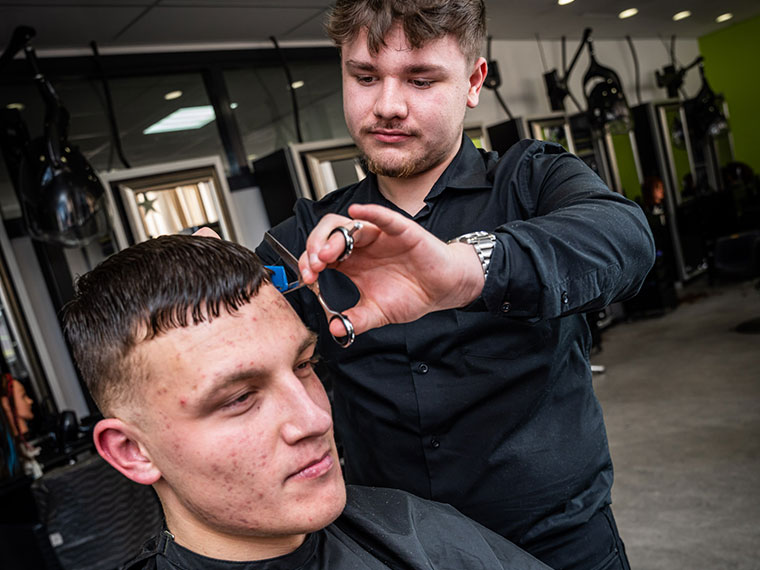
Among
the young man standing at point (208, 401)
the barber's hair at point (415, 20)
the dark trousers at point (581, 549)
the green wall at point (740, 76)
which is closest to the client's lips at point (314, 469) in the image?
the young man standing at point (208, 401)

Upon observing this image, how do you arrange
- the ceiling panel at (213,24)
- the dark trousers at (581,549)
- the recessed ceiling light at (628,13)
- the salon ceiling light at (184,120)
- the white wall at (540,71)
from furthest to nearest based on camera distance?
the recessed ceiling light at (628,13)
the white wall at (540,71)
the salon ceiling light at (184,120)
the ceiling panel at (213,24)
the dark trousers at (581,549)

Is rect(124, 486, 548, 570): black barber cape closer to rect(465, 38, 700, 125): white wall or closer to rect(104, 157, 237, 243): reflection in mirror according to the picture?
rect(104, 157, 237, 243): reflection in mirror

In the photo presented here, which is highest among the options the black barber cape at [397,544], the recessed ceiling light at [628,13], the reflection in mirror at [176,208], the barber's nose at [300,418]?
the recessed ceiling light at [628,13]

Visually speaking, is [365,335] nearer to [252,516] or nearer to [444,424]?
[444,424]

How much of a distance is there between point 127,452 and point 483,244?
2.11 feet

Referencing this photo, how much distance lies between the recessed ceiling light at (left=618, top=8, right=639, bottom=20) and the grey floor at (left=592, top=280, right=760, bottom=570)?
3182mm

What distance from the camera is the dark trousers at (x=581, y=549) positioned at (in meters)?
1.25

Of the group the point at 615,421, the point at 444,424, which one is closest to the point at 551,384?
the point at 444,424

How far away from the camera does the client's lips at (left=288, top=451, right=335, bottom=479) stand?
0.97m

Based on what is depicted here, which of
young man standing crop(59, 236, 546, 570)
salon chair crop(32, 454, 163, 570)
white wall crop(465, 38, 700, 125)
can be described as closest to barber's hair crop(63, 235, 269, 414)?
young man standing crop(59, 236, 546, 570)

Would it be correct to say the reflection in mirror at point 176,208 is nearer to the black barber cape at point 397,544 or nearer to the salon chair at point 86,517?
the salon chair at point 86,517

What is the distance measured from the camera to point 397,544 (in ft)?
3.94

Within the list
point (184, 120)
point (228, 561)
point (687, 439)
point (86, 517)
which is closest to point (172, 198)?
point (184, 120)

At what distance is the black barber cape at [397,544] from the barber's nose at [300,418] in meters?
0.29
